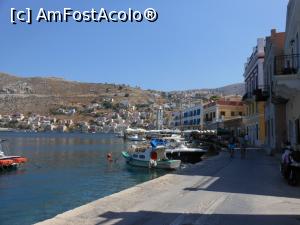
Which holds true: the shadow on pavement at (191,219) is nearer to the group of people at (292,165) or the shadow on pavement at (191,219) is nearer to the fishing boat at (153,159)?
the group of people at (292,165)

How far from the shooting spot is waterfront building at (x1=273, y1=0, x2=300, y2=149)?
A: 21.0 metres

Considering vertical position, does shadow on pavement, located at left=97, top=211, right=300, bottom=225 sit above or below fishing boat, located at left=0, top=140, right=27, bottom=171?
above

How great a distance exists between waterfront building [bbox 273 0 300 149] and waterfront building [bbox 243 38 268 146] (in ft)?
47.4

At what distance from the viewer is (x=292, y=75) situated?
2086cm

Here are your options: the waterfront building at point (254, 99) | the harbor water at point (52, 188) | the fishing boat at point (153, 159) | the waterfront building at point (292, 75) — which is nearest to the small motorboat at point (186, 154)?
the fishing boat at point (153, 159)

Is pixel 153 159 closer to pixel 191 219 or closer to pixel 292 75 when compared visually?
pixel 292 75

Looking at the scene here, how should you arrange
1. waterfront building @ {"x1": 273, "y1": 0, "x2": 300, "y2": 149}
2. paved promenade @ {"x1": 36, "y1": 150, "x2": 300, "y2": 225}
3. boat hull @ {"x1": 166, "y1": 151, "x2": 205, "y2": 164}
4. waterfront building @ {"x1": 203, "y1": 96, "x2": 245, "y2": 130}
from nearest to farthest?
paved promenade @ {"x1": 36, "y1": 150, "x2": 300, "y2": 225}
waterfront building @ {"x1": 273, "y1": 0, "x2": 300, "y2": 149}
boat hull @ {"x1": 166, "y1": 151, "x2": 205, "y2": 164}
waterfront building @ {"x1": 203, "y1": 96, "x2": 245, "y2": 130}

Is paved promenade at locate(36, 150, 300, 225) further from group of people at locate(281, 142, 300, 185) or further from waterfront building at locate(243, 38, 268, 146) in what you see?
waterfront building at locate(243, 38, 268, 146)

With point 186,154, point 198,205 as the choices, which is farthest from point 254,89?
point 198,205

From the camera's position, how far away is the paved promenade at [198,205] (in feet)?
33.5

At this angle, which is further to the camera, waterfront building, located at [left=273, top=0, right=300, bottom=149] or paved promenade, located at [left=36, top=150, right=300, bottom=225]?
waterfront building, located at [left=273, top=0, right=300, bottom=149]

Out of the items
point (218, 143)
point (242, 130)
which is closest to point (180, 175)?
point (218, 143)

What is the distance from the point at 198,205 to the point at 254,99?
34.0m

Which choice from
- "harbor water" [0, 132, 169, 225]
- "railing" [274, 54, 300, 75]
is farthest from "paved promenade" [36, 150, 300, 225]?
"railing" [274, 54, 300, 75]
